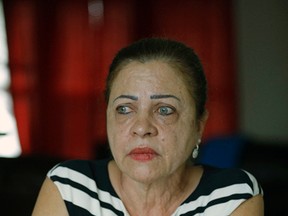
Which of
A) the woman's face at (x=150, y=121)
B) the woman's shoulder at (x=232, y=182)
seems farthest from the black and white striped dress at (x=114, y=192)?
the woman's face at (x=150, y=121)

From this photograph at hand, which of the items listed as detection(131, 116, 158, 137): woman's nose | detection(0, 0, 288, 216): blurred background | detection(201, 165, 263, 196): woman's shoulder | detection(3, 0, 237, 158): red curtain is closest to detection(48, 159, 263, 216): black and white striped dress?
detection(201, 165, 263, 196): woman's shoulder

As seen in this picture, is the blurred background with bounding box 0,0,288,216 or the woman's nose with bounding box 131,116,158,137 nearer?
the woman's nose with bounding box 131,116,158,137

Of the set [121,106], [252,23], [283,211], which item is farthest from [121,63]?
[252,23]

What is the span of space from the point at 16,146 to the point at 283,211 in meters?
2.86

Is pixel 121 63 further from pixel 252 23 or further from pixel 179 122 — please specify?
pixel 252 23

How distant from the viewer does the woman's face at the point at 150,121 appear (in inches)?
48.5

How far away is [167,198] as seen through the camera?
4.50 feet

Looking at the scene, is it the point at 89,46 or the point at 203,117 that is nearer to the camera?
the point at 203,117

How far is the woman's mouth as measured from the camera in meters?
1.23

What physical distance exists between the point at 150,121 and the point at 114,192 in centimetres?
26

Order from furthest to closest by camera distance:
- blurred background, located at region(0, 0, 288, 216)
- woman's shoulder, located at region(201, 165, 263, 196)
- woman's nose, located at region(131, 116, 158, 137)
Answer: blurred background, located at region(0, 0, 288, 216), woman's shoulder, located at region(201, 165, 263, 196), woman's nose, located at region(131, 116, 158, 137)

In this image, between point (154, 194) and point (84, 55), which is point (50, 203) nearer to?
point (154, 194)

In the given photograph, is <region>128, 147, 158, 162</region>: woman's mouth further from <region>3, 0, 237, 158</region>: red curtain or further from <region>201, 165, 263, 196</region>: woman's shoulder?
<region>3, 0, 237, 158</region>: red curtain

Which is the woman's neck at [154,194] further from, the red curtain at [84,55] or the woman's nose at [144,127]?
the red curtain at [84,55]
